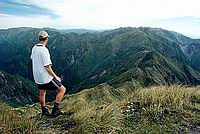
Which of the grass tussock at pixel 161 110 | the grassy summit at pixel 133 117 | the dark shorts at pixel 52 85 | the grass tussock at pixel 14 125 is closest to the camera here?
the grass tussock at pixel 14 125

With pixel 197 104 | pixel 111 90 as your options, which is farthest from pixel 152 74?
pixel 197 104

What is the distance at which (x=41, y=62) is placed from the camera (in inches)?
379

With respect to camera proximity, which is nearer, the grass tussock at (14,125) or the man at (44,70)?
the grass tussock at (14,125)

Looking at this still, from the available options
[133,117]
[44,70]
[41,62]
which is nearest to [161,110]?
[133,117]

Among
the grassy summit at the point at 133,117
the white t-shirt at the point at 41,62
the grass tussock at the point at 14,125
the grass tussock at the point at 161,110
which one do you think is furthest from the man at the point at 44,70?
the grass tussock at the point at 14,125

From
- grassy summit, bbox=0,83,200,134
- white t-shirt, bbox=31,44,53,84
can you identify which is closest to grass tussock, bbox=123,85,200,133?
grassy summit, bbox=0,83,200,134

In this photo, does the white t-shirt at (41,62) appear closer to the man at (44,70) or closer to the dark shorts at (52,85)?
the man at (44,70)

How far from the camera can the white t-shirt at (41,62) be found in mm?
9602

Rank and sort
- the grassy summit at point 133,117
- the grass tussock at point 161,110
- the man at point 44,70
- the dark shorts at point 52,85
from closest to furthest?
the grassy summit at point 133,117 → the grass tussock at point 161,110 → the man at point 44,70 → the dark shorts at point 52,85

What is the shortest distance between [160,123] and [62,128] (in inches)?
103

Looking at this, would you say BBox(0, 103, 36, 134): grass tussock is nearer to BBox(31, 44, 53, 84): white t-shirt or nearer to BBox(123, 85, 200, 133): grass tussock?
BBox(31, 44, 53, 84): white t-shirt

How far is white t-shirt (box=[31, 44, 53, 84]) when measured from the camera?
960cm

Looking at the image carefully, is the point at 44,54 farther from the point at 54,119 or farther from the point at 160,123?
the point at 160,123

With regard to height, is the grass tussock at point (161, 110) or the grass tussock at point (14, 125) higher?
the grass tussock at point (14, 125)
